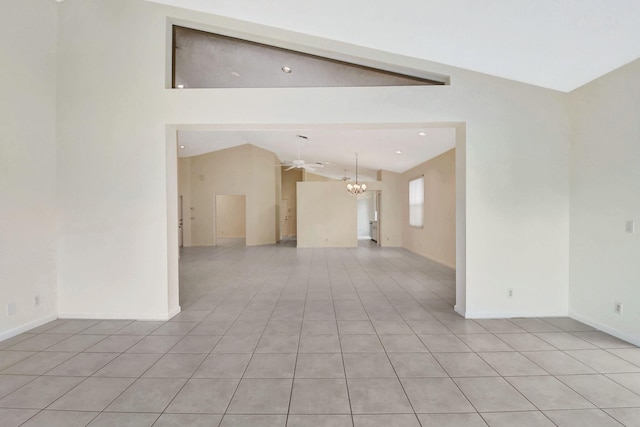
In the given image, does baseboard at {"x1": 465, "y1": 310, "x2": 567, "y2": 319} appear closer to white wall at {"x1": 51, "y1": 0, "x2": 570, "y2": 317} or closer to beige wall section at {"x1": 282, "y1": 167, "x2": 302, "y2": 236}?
white wall at {"x1": 51, "y1": 0, "x2": 570, "y2": 317}

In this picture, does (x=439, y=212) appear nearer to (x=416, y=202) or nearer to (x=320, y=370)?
(x=416, y=202)

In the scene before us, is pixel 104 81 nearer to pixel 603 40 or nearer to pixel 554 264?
pixel 603 40

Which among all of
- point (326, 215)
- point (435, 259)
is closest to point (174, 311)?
point (435, 259)

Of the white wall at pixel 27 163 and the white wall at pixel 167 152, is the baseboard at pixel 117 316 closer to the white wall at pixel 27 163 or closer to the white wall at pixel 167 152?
→ the white wall at pixel 167 152

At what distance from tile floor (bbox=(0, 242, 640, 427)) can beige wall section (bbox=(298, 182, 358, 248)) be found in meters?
7.29

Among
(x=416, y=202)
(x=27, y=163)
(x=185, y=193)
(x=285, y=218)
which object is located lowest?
(x=285, y=218)

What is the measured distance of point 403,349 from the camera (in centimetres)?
284

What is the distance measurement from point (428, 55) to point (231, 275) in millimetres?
5105

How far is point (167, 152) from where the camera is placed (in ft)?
12.0

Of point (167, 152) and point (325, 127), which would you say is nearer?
point (167, 152)

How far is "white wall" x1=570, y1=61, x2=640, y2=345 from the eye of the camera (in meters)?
2.85

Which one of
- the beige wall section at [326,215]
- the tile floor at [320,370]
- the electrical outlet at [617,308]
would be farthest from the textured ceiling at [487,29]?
the beige wall section at [326,215]

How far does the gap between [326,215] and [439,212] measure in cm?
476

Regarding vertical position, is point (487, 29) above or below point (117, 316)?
above
